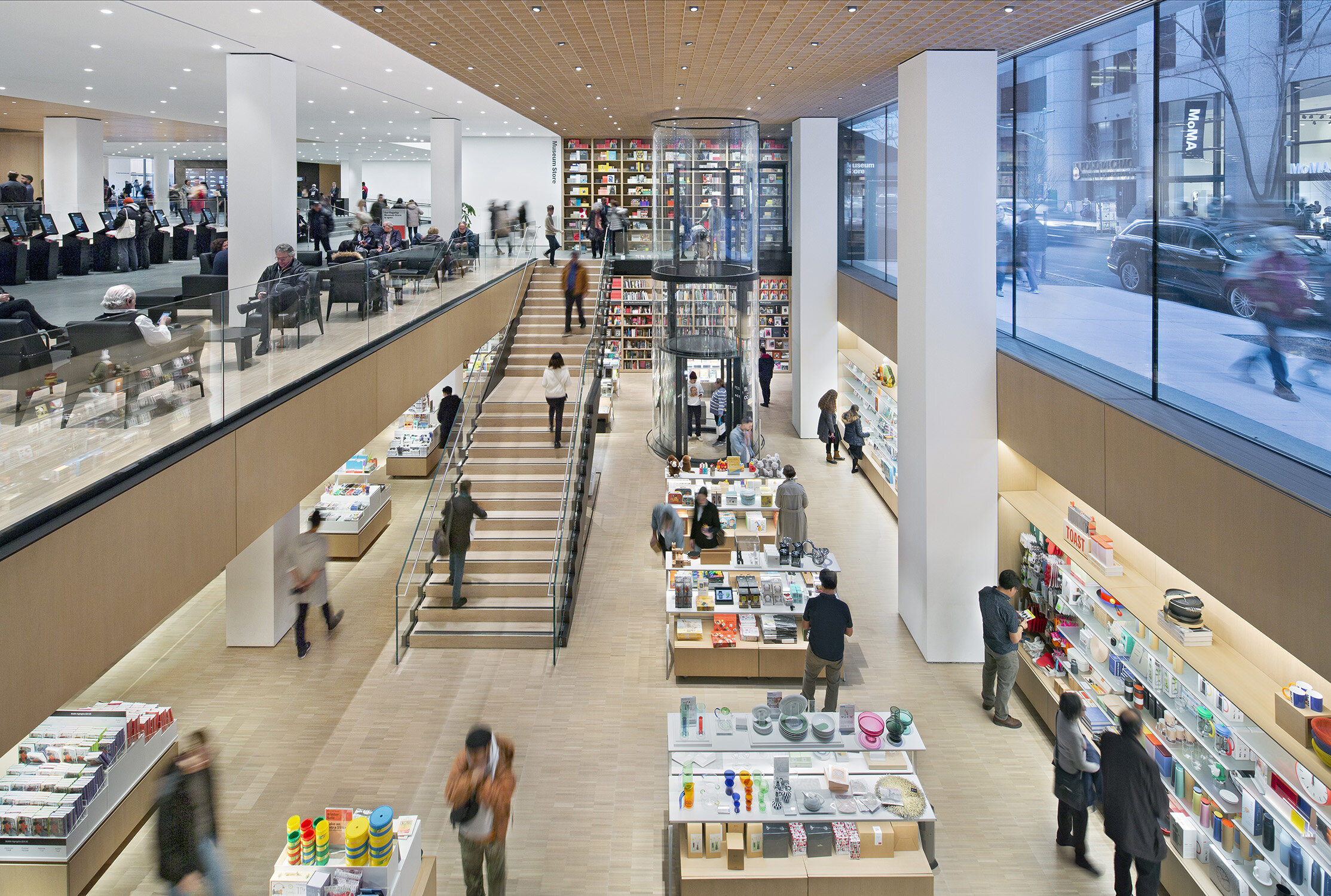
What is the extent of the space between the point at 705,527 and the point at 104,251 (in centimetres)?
1266

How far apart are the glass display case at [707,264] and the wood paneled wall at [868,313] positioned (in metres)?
1.72

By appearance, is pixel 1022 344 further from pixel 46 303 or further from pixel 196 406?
pixel 46 303

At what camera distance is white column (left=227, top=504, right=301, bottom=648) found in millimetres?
10781

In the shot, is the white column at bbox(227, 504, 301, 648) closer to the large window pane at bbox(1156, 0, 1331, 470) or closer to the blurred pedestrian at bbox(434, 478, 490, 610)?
the blurred pedestrian at bbox(434, 478, 490, 610)

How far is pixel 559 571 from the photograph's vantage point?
1080 centimetres

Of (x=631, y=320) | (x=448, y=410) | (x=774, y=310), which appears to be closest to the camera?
(x=448, y=410)

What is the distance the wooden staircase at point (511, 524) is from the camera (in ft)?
34.4

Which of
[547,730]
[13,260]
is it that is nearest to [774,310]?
[13,260]

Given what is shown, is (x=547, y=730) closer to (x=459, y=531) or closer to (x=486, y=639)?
(x=486, y=639)

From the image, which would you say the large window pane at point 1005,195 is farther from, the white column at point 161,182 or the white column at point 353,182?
the white column at point 161,182

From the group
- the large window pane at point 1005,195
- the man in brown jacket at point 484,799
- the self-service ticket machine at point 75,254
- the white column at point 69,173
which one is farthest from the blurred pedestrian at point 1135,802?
the white column at point 69,173

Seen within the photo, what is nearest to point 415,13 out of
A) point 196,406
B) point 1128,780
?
point 196,406

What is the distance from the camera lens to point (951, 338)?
9.65 m

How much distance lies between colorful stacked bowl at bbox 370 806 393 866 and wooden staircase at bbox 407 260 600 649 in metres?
4.97
